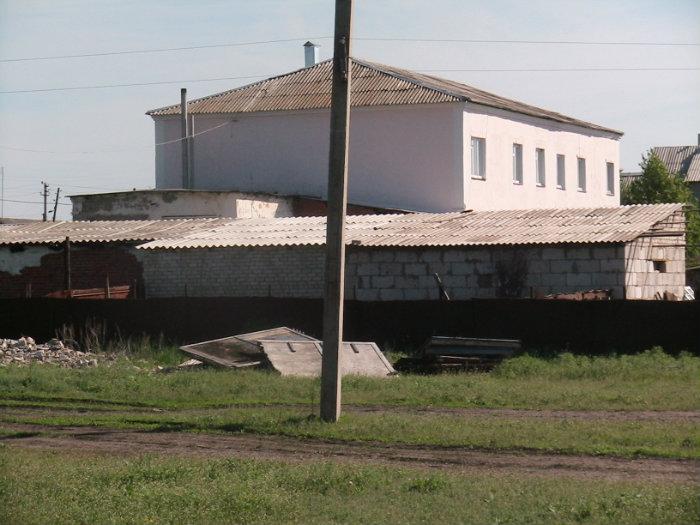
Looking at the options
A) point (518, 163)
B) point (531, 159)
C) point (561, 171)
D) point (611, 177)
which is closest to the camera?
point (518, 163)

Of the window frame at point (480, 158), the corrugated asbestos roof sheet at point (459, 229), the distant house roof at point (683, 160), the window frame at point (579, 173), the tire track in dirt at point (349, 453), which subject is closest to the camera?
the tire track in dirt at point (349, 453)

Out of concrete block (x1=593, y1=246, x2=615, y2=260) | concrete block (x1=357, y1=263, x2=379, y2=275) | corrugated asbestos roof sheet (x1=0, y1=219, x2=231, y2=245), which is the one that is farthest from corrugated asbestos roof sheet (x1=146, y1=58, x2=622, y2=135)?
concrete block (x1=593, y1=246, x2=615, y2=260)

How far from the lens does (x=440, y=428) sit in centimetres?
1254

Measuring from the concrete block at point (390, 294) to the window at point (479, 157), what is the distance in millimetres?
16746

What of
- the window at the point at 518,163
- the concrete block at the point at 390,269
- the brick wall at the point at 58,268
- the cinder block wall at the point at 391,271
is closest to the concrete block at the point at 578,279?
the cinder block wall at the point at 391,271

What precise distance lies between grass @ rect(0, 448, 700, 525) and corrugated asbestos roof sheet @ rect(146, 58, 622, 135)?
30.8 metres

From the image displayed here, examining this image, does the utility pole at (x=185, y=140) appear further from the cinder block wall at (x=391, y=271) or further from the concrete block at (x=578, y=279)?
the concrete block at (x=578, y=279)

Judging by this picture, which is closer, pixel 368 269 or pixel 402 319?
pixel 402 319

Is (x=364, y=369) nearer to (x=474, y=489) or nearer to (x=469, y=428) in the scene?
(x=469, y=428)

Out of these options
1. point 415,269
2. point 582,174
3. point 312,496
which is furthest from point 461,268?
point 582,174

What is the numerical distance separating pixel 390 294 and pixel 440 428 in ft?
42.1

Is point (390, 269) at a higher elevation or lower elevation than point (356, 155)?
lower

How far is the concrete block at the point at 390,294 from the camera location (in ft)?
82.7

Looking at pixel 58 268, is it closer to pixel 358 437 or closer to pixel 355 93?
pixel 355 93
